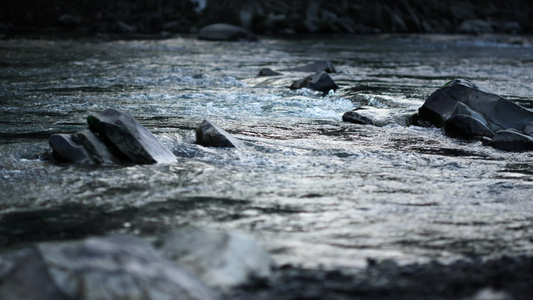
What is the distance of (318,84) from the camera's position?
9.27 meters

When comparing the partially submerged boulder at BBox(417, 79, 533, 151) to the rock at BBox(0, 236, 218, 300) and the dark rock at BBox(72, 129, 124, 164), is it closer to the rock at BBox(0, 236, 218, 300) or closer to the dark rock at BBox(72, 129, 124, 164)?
the dark rock at BBox(72, 129, 124, 164)

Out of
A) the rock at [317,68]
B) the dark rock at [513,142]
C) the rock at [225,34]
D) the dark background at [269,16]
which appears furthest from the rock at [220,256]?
the dark background at [269,16]

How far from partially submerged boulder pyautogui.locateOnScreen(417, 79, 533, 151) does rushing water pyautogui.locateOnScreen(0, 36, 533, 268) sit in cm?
20

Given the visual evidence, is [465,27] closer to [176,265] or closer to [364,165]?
[364,165]

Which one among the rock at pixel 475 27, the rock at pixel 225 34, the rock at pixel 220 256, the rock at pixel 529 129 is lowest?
the rock at pixel 220 256

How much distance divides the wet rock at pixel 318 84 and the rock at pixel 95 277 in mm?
7010

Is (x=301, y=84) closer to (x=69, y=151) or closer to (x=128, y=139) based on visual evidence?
(x=128, y=139)

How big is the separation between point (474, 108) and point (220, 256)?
16.0 feet

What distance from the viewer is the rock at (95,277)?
7.07ft

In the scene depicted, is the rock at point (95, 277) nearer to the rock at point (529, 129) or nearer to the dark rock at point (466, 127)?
the dark rock at point (466, 127)

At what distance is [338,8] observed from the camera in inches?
1355

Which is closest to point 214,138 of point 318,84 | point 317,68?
point 318,84

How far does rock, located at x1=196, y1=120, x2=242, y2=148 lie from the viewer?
516 cm

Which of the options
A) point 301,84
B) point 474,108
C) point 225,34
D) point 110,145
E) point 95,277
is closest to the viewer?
point 95,277
